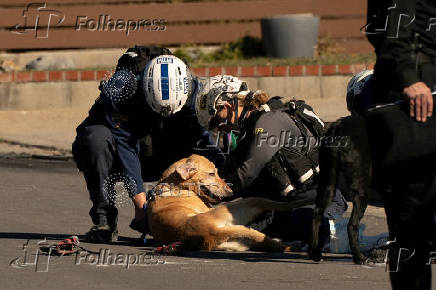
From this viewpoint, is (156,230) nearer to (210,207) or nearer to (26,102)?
(210,207)

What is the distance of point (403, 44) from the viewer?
19.6 ft

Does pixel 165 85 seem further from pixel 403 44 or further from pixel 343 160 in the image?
pixel 403 44

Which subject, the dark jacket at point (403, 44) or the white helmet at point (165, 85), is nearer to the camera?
the dark jacket at point (403, 44)

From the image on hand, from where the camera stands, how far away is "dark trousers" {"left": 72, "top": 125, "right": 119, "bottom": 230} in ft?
30.1

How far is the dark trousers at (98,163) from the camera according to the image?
9.19 metres

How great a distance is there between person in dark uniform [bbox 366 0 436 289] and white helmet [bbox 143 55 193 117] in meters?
3.19

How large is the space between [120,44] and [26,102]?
2632 mm

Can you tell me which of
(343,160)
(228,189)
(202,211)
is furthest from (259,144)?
(343,160)

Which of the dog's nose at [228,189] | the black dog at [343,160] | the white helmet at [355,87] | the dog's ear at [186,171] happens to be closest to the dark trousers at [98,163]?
the dog's ear at [186,171]

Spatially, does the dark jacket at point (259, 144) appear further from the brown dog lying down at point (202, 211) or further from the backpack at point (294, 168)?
the brown dog lying down at point (202, 211)

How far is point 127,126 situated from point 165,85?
47 cm

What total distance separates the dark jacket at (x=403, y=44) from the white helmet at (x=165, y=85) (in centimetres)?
319

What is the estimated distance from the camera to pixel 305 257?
835 centimetres

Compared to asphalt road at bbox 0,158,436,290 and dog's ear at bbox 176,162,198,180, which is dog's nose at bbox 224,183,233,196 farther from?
asphalt road at bbox 0,158,436,290
